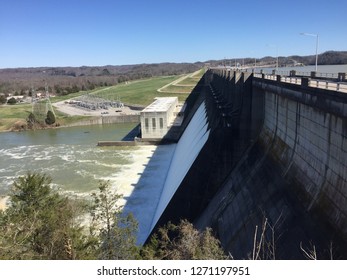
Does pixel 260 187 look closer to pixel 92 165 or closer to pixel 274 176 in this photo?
pixel 274 176

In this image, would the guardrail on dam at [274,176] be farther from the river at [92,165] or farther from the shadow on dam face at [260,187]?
the river at [92,165]

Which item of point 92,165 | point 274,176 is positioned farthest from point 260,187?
point 92,165

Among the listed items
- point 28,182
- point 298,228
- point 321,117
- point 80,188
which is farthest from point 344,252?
point 80,188

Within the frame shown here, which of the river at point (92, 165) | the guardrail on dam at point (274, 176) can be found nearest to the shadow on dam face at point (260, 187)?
the guardrail on dam at point (274, 176)

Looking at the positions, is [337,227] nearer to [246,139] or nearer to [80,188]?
[246,139]

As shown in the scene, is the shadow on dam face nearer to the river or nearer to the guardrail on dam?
the guardrail on dam

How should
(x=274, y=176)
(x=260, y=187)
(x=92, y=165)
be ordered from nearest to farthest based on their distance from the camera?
1. (x=274, y=176)
2. (x=260, y=187)
3. (x=92, y=165)
